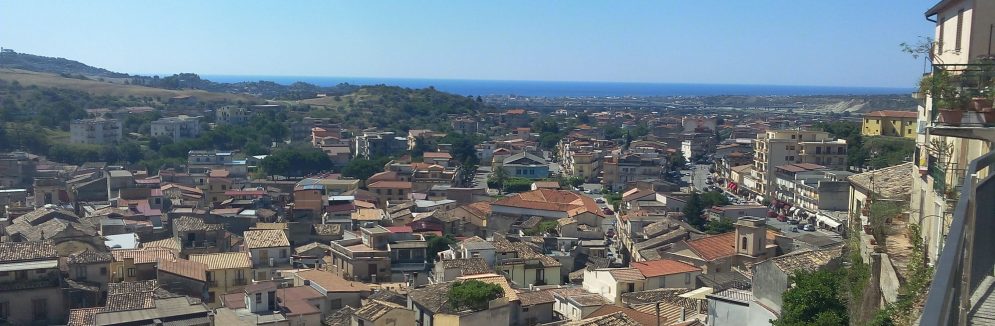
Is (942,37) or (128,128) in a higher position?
(942,37)

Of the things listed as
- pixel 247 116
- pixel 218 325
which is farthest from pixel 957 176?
pixel 247 116

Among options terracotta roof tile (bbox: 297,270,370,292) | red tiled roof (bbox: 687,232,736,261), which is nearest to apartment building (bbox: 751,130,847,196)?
red tiled roof (bbox: 687,232,736,261)

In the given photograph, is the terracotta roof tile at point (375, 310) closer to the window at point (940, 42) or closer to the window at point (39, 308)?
the window at point (39, 308)

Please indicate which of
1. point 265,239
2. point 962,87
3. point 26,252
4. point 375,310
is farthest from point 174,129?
point 962,87

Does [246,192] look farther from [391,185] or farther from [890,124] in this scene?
[890,124]

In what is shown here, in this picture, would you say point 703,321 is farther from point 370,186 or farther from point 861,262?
point 370,186
